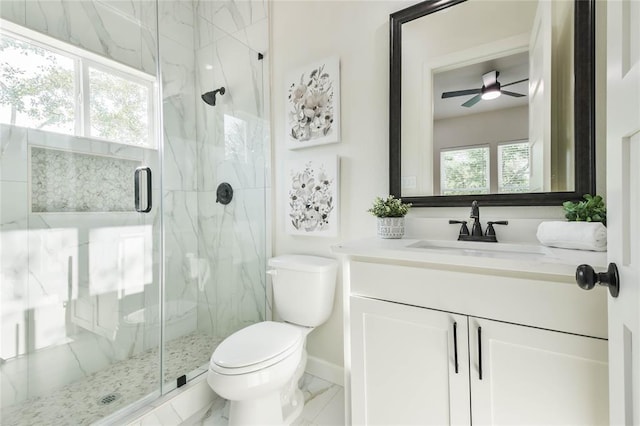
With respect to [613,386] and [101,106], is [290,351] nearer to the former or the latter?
[613,386]

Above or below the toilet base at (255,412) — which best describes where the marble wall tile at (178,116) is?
above

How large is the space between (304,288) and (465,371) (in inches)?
33.0

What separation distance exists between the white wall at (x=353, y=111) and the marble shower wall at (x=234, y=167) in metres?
0.20

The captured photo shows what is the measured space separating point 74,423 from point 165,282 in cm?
75

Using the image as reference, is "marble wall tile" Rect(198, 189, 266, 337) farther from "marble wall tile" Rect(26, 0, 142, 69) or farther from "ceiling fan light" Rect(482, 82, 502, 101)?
"ceiling fan light" Rect(482, 82, 502, 101)

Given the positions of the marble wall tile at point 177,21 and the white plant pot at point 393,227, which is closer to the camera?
the white plant pot at point 393,227

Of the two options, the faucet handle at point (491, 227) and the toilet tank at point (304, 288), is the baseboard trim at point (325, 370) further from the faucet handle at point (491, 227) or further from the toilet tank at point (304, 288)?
the faucet handle at point (491, 227)

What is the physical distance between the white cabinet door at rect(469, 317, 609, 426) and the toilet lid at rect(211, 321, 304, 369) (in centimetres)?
74

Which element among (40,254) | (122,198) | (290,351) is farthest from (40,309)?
(290,351)

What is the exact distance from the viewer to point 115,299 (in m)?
1.73

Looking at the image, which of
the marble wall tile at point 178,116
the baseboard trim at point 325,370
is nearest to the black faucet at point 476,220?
the baseboard trim at point 325,370

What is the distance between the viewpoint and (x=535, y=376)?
79cm

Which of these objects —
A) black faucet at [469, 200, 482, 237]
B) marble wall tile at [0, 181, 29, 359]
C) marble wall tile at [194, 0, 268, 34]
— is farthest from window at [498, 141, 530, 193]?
marble wall tile at [0, 181, 29, 359]

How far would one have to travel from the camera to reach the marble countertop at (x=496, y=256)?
758 millimetres
